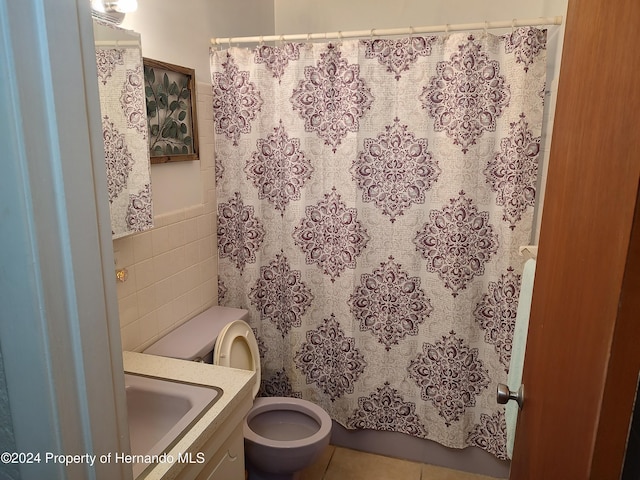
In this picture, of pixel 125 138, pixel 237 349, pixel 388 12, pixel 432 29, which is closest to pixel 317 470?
pixel 237 349

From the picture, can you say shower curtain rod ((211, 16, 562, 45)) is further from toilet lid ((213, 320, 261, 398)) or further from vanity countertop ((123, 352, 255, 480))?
vanity countertop ((123, 352, 255, 480))

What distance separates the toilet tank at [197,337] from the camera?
179 cm

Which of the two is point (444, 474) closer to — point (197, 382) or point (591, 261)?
point (197, 382)

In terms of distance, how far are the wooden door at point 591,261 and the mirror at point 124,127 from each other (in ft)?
4.33

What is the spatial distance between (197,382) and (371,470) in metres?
1.24

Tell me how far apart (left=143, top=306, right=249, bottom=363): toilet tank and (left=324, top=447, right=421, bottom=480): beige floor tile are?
885mm

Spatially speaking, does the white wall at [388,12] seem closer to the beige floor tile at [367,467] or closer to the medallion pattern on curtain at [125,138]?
the medallion pattern on curtain at [125,138]

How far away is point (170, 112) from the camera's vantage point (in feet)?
6.11

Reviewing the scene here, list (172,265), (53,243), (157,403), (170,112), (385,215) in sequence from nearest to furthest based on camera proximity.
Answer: (53,243) < (157,403) < (170,112) < (172,265) < (385,215)

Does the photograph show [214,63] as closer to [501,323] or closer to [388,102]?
[388,102]

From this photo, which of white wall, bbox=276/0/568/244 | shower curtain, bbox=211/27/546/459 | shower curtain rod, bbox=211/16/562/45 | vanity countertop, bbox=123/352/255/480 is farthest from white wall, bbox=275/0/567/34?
vanity countertop, bbox=123/352/255/480

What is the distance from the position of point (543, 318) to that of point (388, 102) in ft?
4.55

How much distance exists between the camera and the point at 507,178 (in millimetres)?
1924

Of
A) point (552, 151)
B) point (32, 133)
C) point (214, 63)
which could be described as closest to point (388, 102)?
point (214, 63)
